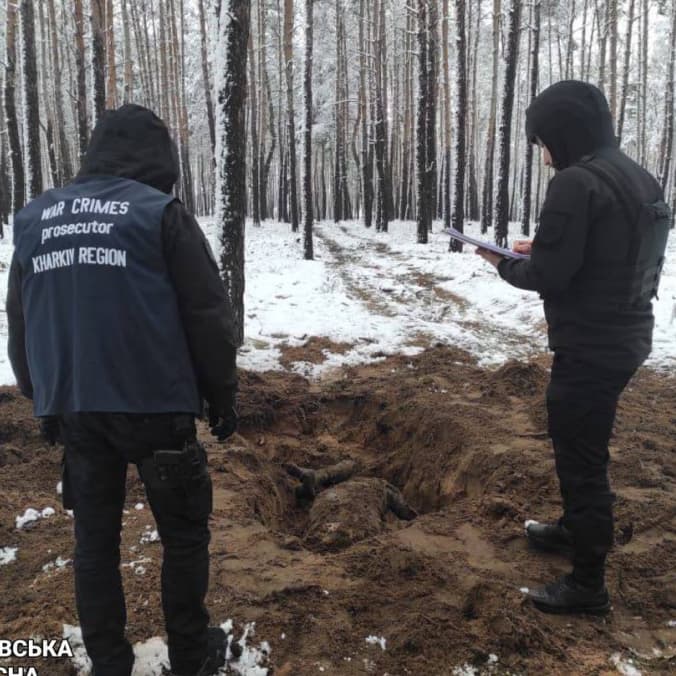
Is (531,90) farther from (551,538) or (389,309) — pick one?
(551,538)

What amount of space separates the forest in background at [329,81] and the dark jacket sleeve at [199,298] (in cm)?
530

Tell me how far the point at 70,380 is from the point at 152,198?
718mm

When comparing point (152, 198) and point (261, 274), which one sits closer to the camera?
point (152, 198)

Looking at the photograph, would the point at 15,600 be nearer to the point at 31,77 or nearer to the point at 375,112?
the point at 31,77

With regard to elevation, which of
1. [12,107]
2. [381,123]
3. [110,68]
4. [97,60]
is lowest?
[381,123]

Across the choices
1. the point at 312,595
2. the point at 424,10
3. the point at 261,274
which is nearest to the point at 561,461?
the point at 312,595

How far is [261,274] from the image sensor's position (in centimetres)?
1373

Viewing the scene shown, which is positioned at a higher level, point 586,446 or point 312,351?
point 586,446

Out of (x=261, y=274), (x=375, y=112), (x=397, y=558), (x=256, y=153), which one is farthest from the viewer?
(x=256, y=153)

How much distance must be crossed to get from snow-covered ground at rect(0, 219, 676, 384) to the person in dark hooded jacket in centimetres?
500

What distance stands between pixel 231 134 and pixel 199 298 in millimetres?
5433

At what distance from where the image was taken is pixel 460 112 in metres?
16.3

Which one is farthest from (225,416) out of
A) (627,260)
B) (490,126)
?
(490,126)

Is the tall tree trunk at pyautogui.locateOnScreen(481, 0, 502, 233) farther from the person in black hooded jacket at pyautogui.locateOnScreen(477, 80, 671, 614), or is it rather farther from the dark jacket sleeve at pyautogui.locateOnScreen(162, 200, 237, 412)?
the dark jacket sleeve at pyautogui.locateOnScreen(162, 200, 237, 412)
